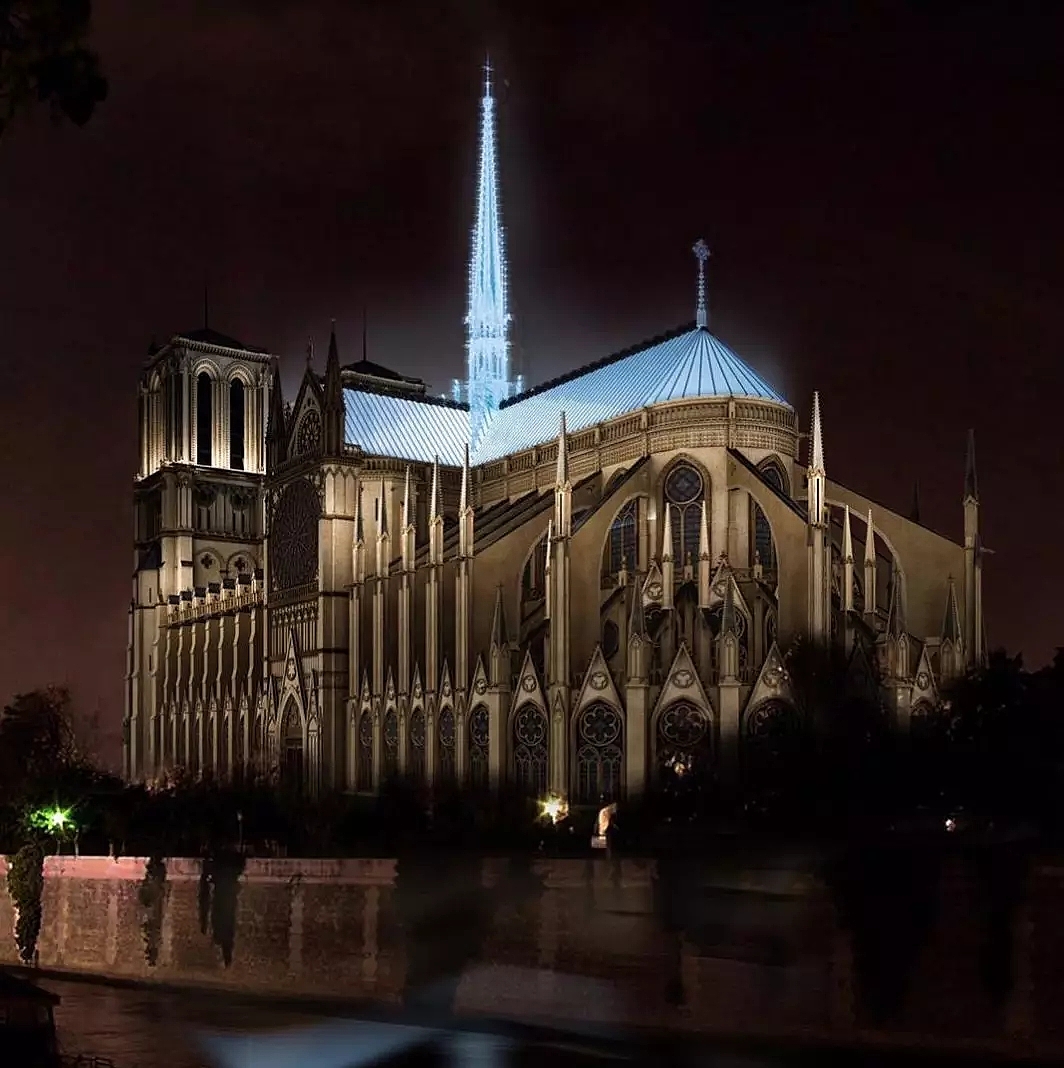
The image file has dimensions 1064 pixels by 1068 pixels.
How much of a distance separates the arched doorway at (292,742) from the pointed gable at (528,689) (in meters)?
14.9

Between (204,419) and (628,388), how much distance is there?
3549cm

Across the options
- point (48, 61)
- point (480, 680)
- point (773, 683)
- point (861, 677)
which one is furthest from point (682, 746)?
point (48, 61)

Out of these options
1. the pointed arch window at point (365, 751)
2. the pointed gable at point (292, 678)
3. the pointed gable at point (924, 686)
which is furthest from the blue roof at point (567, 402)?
the pointed arch window at point (365, 751)

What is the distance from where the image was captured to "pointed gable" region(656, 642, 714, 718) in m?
47.7

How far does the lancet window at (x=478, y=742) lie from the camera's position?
175 ft

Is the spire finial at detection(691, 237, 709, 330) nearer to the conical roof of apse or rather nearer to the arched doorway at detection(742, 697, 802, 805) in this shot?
the conical roof of apse

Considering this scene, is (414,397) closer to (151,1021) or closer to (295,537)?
(295,537)

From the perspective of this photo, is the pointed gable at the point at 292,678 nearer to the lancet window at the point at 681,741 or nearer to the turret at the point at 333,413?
the turret at the point at 333,413

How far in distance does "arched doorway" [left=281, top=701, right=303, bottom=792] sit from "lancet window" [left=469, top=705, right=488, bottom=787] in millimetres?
12492

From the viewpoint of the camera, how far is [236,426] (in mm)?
91000

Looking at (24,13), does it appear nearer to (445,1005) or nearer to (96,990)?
(445,1005)

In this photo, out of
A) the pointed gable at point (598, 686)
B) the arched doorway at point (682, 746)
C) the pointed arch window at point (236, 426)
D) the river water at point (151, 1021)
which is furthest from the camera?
the pointed arch window at point (236, 426)

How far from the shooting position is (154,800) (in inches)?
2245

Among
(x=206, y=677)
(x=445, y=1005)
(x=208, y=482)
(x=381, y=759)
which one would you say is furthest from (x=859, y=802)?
(x=208, y=482)
